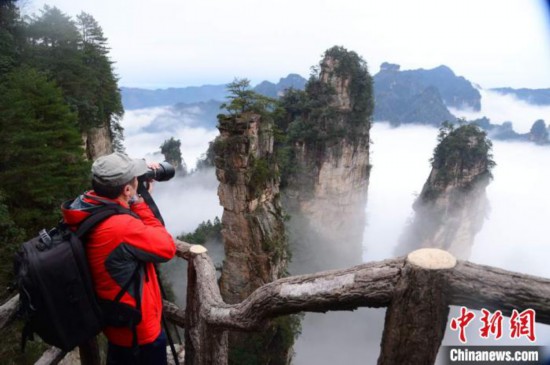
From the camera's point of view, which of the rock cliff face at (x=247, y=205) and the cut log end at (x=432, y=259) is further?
the rock cliff face at (x=247, y=205)

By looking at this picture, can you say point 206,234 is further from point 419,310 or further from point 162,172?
point 419,310

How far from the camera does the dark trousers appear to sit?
2.79 metres

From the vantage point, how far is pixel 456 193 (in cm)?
3678

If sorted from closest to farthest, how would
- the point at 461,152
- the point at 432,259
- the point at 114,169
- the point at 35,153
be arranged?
1. the point at 432,259
2. the point at 114,169
3. the point at 35,153
4. the point at 461,152

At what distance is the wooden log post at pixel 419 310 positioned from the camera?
186 centimetres

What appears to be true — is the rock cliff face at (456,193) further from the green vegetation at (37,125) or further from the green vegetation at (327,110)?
the green vegetation at (37,125)

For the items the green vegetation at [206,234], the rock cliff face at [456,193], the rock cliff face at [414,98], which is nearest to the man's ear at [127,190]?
the green vegetation at [206,234]

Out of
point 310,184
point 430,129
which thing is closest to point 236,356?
point 310,184

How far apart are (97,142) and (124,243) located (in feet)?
79.1

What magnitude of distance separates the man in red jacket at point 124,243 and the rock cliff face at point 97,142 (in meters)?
21.3

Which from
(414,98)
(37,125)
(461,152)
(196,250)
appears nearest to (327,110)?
(461,152)

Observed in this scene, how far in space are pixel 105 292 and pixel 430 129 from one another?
521ft

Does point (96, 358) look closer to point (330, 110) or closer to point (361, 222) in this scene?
point (330, 110)

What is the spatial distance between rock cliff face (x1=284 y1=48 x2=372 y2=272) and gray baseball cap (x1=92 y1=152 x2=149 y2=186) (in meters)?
31.4
